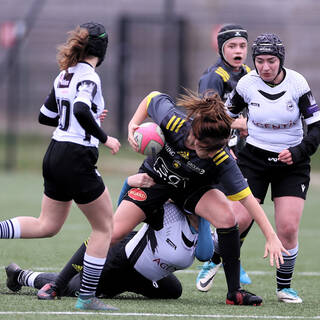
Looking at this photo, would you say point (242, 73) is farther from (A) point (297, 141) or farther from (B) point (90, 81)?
(B) point (90, 81)

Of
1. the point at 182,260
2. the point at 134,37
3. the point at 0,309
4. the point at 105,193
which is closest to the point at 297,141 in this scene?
the point at 182,260

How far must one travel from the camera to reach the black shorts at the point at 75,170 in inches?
203

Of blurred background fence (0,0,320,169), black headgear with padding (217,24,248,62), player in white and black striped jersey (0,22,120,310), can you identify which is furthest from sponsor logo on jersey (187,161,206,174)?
blurred background fence (0,0,320,169)

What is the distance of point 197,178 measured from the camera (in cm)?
571

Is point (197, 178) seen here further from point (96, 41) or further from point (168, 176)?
point (96, 41)

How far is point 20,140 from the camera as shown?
22.0 m

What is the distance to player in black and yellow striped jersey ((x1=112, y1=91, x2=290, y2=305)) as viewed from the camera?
17.6ft

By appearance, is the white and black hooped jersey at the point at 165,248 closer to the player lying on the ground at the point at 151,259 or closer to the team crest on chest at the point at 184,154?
the player lying on the ground at the point at 151,259

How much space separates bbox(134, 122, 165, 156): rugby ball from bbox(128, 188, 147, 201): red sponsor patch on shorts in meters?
0.31

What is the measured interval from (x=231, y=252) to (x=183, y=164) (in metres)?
0.66

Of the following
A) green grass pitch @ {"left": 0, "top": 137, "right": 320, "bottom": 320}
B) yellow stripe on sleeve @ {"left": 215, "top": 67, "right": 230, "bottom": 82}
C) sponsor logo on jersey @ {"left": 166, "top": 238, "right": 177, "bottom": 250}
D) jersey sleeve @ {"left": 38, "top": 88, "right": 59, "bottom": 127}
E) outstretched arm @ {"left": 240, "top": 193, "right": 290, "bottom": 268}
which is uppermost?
yellow stripe on sleeve @ {"left": 215, "top": 67, "right": 230, "bottom": 82}

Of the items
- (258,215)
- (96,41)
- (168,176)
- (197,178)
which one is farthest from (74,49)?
(258,215)

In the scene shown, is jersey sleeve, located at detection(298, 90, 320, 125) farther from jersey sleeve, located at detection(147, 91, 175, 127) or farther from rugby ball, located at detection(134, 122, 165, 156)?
Result: rugby ball, located at detection(134, 122, 165, 156)

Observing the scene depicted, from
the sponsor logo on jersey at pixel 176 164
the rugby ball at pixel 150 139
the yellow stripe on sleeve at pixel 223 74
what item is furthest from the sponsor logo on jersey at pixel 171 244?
the yellow stripe on sleeve at pixel 223 74
